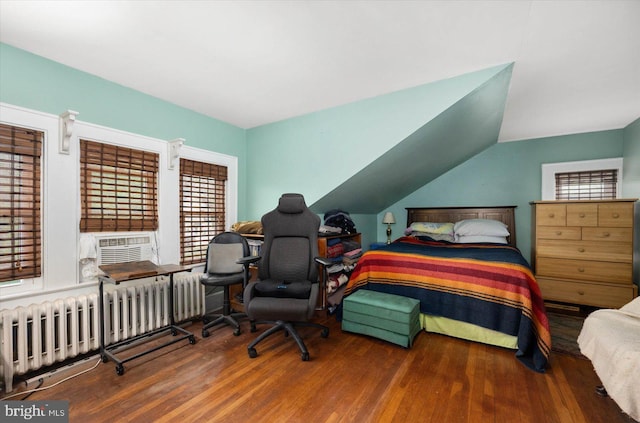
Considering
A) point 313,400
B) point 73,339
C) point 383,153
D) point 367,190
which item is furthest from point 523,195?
point 73,339

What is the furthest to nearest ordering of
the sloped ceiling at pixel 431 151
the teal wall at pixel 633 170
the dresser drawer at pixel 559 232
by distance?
the dresser drawer at pixel 559 232, the teal wall at pixel 633 170, the sloped ceiling at pixel 431 151

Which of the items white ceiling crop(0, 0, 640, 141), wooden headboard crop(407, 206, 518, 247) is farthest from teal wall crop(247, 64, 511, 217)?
wooden headboard crop(407, 206, 518, 247)

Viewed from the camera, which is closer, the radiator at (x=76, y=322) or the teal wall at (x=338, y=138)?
the radiator at (x=76, y=322)

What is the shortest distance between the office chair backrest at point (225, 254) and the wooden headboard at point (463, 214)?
321 cm

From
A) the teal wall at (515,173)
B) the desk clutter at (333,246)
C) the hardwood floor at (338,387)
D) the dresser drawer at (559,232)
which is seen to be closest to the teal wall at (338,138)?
the desk clutter at (333,246)

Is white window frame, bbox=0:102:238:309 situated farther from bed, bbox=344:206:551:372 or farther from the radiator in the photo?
bed, bbox=344:206:551:372

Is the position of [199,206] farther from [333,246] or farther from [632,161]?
[632,161]

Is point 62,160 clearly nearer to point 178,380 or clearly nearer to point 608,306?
point 178,380

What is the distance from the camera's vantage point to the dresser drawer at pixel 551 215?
340 centimetres

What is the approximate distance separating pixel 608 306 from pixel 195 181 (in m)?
5.08

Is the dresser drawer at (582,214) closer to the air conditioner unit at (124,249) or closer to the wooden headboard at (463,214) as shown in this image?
the wooden headboard at (463,214)

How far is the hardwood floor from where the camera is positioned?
64.4 inches

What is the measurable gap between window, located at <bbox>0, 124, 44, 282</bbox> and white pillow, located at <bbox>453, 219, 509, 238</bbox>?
15.7 ft

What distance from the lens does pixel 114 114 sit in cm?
253
